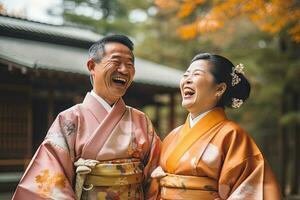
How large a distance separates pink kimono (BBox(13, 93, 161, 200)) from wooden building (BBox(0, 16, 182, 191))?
5.29 m

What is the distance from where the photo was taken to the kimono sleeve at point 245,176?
271 centimetres

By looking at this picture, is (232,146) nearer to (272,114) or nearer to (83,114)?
(83,114)

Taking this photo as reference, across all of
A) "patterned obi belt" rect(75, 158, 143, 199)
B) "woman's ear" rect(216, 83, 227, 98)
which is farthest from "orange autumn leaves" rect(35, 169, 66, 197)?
"woman's ear" rect(216, 83, 227, 98)

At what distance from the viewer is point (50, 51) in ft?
33.9

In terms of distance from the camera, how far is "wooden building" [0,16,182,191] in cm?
855

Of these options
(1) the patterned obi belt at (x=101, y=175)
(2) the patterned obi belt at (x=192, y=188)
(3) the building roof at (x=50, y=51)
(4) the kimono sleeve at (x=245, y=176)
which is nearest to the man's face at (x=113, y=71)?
(1) the patterned obi belt at (x=101, y=175)

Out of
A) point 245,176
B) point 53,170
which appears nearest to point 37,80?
point 53,170

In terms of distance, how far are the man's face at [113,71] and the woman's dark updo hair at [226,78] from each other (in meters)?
0.58

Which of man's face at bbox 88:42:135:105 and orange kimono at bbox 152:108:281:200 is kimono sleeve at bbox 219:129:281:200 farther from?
man's face at bbox 88:42:135:105

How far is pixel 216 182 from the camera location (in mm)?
2832

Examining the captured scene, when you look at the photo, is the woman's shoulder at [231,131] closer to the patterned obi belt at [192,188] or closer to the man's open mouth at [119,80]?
the patterned obi belt at [192,188]

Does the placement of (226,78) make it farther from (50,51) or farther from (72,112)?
(50,51)

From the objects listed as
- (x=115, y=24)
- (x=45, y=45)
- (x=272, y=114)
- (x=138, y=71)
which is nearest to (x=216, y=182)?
(x=138, y=71)

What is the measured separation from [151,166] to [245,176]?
2.59 ft
